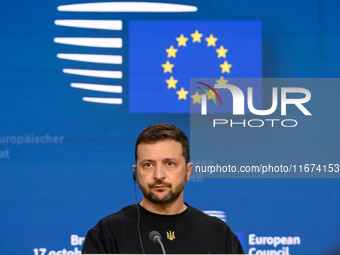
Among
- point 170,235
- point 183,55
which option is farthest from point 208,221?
point 183,55

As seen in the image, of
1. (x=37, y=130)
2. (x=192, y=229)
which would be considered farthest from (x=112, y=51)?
(x=192, y=229)

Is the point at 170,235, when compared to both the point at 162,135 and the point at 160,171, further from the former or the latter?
the point at 162,135

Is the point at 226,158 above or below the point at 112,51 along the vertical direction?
below

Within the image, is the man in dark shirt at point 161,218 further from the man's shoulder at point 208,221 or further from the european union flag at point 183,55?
the european union flag at point 183,55

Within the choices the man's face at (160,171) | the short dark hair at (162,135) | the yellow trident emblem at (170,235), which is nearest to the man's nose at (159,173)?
the man's face at (160,171)

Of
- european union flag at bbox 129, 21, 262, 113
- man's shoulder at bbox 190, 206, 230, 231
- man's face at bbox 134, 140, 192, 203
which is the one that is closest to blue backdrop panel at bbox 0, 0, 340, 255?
european union flag at bbox 129, 21, 262, 113

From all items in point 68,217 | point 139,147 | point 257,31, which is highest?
point 257,31

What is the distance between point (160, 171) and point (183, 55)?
166 centimetres

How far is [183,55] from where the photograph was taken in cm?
356

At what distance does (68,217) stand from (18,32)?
1.31 m

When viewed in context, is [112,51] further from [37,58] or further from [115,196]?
[115,196]

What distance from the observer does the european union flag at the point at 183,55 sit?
3.53 metres

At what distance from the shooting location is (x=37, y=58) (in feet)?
11.6

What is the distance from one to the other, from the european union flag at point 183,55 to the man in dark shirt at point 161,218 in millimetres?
1371
